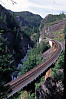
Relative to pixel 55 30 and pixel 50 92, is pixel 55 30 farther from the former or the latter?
pixel 50 92

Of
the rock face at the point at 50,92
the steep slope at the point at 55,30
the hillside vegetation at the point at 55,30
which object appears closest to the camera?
the rock face at the point at 50,92

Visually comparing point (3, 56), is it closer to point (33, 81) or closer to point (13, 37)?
point (33, 81)

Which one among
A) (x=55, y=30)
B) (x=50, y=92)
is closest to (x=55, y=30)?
(x=55, y=30)

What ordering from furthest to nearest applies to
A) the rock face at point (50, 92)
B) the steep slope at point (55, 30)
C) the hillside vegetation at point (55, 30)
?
the steep slope at point (55, 30), the hillside vegetation at point (55, 30), the rock face at point (50, 92)

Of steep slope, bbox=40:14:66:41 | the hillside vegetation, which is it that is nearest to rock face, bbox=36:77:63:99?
the hillside vegetation

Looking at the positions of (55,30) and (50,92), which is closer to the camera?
(50,92)

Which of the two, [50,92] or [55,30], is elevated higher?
[55,30]

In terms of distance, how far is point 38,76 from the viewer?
961 inches

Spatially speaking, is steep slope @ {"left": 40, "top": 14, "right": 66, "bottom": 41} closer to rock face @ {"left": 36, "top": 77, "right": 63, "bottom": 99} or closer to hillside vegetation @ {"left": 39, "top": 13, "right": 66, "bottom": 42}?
hillside vegetation @ {"left": 39, "top": 13, "right": 66, "bottom": 42}

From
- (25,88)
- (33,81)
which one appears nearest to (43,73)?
(33,81)

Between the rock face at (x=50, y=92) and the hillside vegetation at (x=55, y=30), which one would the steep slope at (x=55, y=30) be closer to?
the hillside vegetation at (x=55, y=30)

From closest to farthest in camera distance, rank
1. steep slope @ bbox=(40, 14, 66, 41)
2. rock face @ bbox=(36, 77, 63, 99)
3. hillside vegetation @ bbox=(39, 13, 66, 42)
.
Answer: rock face @ bbox=(36, 77, 63, 99) → hillside vegetation @ bbox=(39, 13, 66, 42) → steep slope @ bbox=(40, 14, 66, 41)

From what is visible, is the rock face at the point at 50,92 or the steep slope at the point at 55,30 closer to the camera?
the rock face at the point at 50,92

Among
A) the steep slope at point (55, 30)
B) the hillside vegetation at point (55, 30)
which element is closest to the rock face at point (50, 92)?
the hillside vegetation at point (55, 30)
